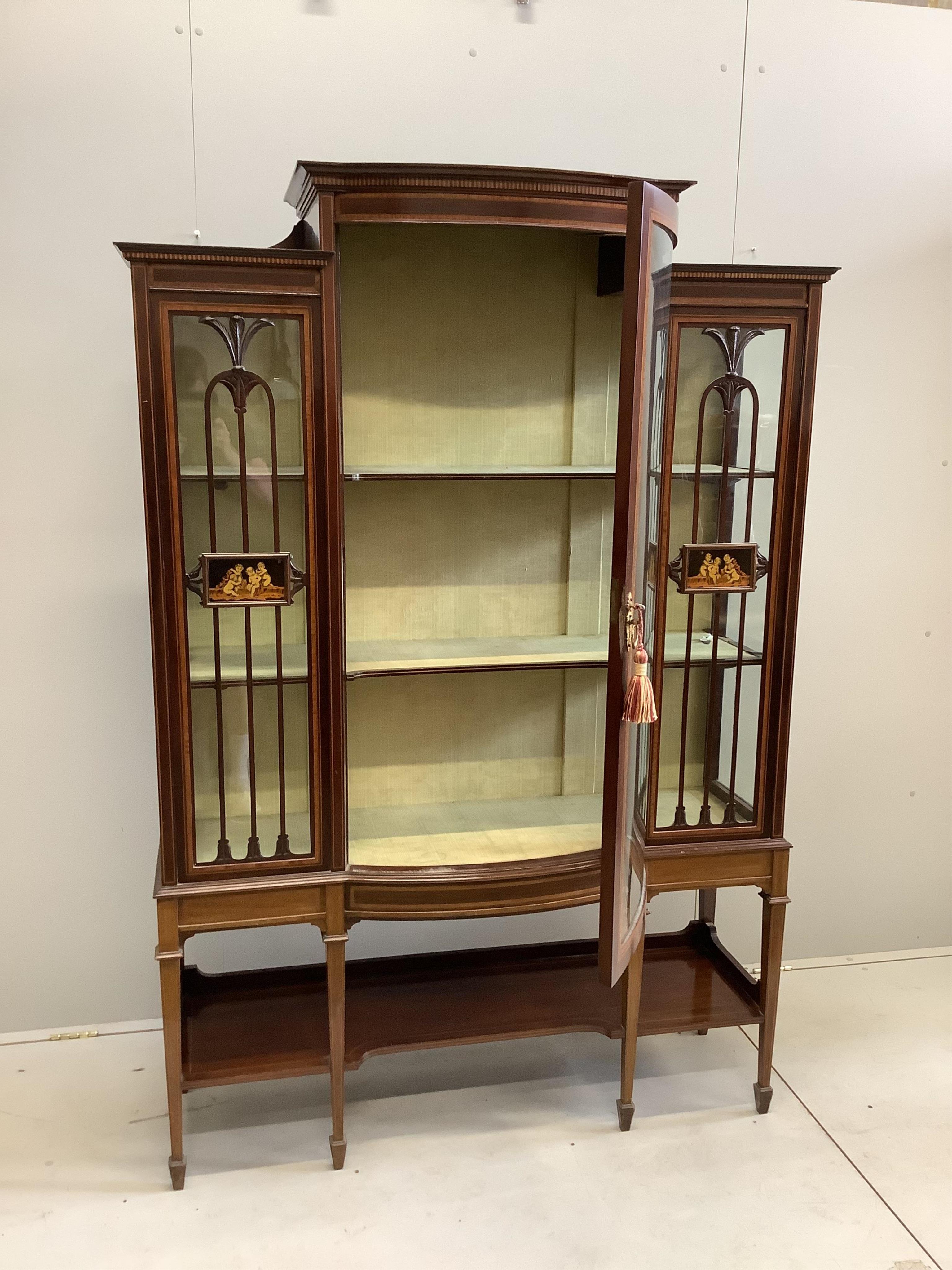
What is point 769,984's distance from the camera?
2486 millimetres

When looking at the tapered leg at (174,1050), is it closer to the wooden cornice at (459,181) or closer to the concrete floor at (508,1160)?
the concrete floor at (508,1160)

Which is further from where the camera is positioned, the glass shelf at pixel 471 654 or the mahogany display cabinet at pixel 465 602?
the glass shelf at pixel 471 654

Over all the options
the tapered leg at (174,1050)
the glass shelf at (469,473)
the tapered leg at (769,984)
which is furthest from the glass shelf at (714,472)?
the tapered leg at (174,1050)

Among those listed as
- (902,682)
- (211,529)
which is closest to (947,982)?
(902,682)

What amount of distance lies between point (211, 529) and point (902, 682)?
213 cm

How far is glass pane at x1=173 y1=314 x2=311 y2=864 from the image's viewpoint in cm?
201

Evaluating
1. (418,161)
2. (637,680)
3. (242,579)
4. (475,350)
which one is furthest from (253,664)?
(418,161)

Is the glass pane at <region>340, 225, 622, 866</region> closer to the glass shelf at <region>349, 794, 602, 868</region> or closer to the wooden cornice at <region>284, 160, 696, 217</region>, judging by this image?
the glass shelf at <region>349, 794, 602, 868</region>

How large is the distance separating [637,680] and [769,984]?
109 centimetres

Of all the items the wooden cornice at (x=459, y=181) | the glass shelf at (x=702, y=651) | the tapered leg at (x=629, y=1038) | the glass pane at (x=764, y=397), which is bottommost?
the tapered leg at (x=629, y=1038)

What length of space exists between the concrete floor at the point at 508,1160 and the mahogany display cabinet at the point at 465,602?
0.56 feet

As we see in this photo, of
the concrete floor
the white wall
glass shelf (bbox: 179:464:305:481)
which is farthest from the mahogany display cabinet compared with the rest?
the white wall

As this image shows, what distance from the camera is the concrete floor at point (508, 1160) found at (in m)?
2.10

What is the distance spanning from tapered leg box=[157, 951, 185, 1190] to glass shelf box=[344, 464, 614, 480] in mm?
1080
